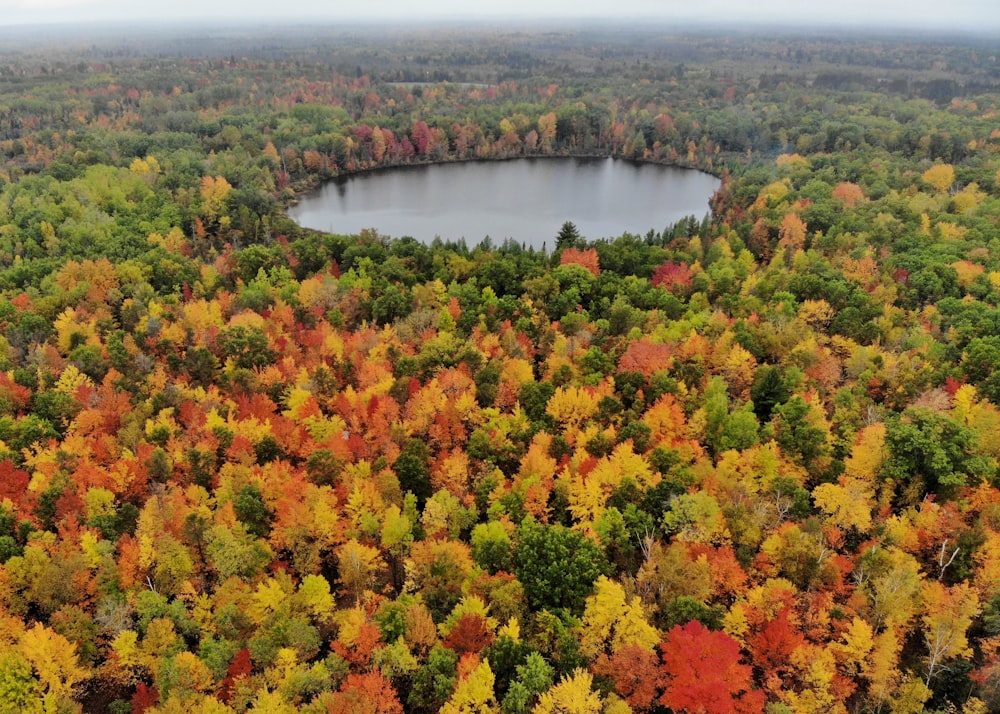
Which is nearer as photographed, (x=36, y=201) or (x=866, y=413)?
(x=866, y=413)

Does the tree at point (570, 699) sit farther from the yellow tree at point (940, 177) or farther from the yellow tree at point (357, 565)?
the yellow tree at point (940, 177)

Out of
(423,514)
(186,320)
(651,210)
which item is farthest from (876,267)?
(186,320)

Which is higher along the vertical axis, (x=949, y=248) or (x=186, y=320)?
(x=949, y=248)

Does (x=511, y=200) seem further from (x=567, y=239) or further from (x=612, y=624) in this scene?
(x=612, y=624)

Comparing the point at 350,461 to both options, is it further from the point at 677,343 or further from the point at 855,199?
the point at 855,199

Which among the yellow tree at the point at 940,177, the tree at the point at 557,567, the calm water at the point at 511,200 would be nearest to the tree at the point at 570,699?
the tree at the point at 557,567

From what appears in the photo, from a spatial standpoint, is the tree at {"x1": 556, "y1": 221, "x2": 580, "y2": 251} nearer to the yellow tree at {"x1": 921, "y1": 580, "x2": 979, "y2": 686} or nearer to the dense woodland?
the dense woodland
